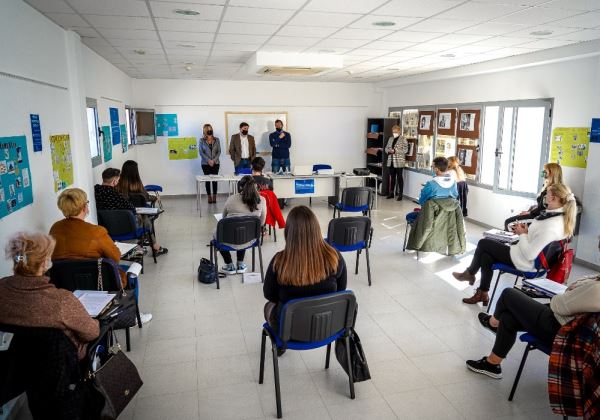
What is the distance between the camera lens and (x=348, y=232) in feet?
15.1

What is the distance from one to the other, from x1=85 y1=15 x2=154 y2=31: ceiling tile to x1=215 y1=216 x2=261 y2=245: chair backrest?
2.13 metres

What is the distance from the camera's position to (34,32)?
3820 mm

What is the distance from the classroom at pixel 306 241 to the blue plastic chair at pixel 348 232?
0.08ft

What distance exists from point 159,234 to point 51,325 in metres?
5.16

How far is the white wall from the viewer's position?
33.7 feet

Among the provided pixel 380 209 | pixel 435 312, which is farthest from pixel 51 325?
pixel 380 209

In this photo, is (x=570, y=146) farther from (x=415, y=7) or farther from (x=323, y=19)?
(x=323, y=19)

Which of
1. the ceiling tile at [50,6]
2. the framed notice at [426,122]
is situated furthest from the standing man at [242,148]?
the ceiling tile at [50,6]

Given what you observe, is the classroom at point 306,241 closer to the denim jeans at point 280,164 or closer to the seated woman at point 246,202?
the seated woman at point 246,202

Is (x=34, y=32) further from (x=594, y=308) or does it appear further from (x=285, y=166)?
(x=285, y=166)

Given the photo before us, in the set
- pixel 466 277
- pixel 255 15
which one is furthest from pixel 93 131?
pixel 466 277

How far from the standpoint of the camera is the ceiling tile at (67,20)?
13.5ft

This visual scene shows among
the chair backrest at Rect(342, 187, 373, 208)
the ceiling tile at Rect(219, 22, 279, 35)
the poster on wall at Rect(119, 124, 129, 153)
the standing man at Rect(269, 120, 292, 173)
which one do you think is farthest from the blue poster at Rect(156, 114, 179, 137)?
the ceiling tile at Rect(219, 22, 279, 35)

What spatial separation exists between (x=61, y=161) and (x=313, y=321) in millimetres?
3314
